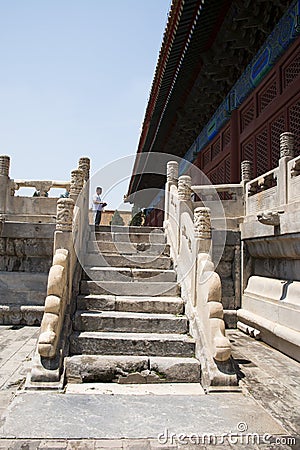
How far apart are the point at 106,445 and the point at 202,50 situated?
272 inches

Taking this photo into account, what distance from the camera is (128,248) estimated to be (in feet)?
24.6

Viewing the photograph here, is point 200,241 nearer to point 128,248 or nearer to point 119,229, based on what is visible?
point 128,248

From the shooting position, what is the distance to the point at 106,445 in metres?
2.97

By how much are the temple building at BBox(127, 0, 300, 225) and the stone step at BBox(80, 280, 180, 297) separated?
320 cm

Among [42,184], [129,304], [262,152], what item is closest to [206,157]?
[262,152]

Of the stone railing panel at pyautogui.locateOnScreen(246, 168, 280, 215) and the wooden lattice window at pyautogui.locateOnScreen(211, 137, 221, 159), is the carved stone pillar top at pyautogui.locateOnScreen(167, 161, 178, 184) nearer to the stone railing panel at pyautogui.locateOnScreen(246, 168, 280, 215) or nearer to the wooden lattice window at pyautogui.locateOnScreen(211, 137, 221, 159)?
the stone railing panel at pyautogui.locateOnScreen(246, 168, 280, 215)

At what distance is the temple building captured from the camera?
272 inches

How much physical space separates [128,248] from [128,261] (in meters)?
0.61

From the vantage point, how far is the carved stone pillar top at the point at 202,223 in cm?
513

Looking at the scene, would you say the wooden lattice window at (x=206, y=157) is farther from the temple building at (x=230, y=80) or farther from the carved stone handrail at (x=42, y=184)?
the carved stone handrail at (x=42, y=184)

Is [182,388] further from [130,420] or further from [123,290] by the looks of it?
[123,290]

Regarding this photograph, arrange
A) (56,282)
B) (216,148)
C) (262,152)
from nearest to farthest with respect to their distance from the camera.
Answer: (56,282)
(262,152)
(216,148)

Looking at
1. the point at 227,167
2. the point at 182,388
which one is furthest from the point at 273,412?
the point at 227,167

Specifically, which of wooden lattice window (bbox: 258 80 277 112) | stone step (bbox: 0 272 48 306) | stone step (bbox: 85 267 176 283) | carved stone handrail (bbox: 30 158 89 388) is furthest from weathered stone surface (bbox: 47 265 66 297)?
wooden lattice window (bbox: 258 80 277 112)
